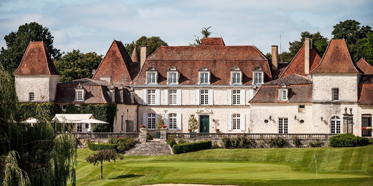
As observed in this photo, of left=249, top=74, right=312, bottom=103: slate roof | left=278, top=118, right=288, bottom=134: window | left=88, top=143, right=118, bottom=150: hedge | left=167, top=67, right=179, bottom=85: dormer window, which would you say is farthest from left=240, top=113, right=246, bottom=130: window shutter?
left=88, top=143, right=118, bottom=150: hedge

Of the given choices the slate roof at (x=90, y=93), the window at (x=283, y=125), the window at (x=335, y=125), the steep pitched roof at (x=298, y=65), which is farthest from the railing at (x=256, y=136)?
the steep pitched roof at (x=298, y=65)

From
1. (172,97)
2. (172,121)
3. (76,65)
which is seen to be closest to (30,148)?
(172,121)

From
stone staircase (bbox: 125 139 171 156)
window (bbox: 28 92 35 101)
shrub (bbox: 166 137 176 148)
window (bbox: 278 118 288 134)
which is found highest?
window (bbox: 28 92 35 101)

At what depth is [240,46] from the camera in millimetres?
69438

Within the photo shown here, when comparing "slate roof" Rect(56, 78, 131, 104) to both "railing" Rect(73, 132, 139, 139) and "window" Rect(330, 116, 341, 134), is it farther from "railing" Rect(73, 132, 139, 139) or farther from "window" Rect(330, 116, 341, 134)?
"window" Rect(330, 116, 341, 134)

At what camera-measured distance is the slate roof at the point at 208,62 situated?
220ft

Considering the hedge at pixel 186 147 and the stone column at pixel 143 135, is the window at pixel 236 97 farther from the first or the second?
the hedge at pixel 186 147

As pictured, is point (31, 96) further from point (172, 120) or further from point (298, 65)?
point (298, 65)

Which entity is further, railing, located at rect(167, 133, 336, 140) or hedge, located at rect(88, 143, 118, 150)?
hedge, located at rect(88, 143, 118, 150)

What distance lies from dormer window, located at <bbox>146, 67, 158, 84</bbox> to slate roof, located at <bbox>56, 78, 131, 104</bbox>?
10.3ft

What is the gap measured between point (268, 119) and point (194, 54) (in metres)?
12.0

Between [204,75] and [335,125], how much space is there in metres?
13.5

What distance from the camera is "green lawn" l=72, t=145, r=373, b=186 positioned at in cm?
4060

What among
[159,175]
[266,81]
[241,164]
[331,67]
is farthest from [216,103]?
[159,175]
